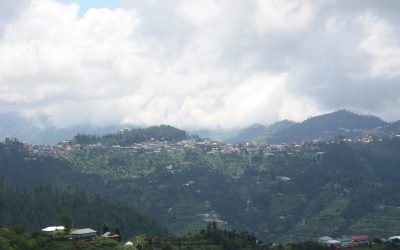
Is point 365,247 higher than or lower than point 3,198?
lower

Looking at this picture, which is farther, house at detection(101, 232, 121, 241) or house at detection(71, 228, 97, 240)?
house at detection(101, 232, 121, 241)

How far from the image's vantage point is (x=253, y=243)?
507ft

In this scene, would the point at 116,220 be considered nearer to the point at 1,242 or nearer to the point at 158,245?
the point at 158,245

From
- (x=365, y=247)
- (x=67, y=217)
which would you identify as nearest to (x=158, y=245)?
(x=67, y=217)

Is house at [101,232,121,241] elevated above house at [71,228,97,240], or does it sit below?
below

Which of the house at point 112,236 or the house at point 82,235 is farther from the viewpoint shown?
the house at point 112,236

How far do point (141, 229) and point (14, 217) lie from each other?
41665mm

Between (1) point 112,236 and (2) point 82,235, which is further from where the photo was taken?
(1) point 112,236

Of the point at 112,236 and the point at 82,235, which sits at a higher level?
the point at 82,235

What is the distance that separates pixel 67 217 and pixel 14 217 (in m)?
58.0

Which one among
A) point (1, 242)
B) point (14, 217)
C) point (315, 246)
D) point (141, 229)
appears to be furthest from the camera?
point (141, 229)

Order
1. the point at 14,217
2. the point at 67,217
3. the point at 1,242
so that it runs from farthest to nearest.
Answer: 1. the point at 14,217
2. the point at 67,217
3. the point at 1,242

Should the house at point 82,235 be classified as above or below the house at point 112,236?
above

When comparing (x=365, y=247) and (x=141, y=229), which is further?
(x=141, y=229)
